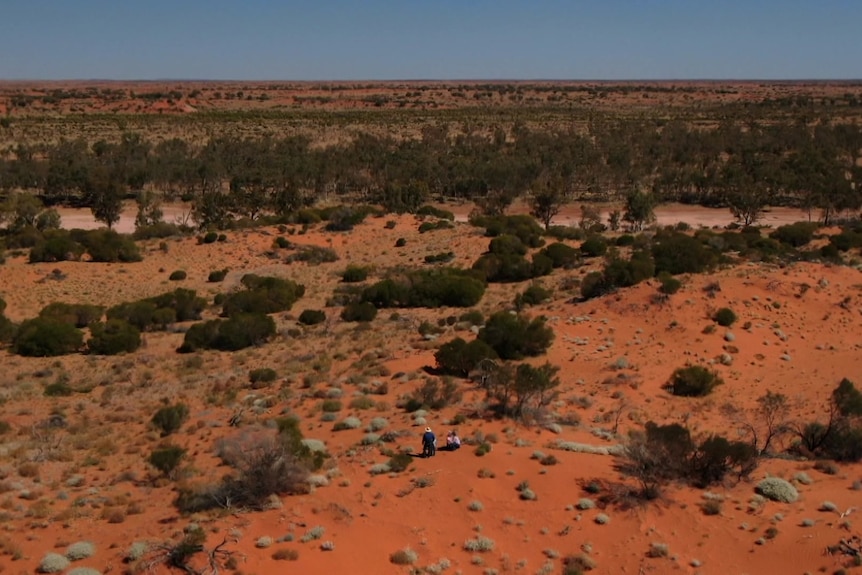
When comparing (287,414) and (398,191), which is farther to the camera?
(398,191)

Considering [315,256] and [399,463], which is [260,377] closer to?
[399,463]

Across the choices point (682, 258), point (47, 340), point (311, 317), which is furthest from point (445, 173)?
point (47, 340)

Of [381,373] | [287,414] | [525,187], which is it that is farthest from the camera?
[525,187]

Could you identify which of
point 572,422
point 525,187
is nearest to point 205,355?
point 572,422

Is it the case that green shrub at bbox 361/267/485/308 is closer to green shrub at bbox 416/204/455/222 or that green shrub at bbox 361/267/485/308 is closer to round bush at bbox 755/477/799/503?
round bush at bbox 755/477/799/503

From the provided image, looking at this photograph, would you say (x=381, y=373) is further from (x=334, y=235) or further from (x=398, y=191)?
(x=398, y=191)
